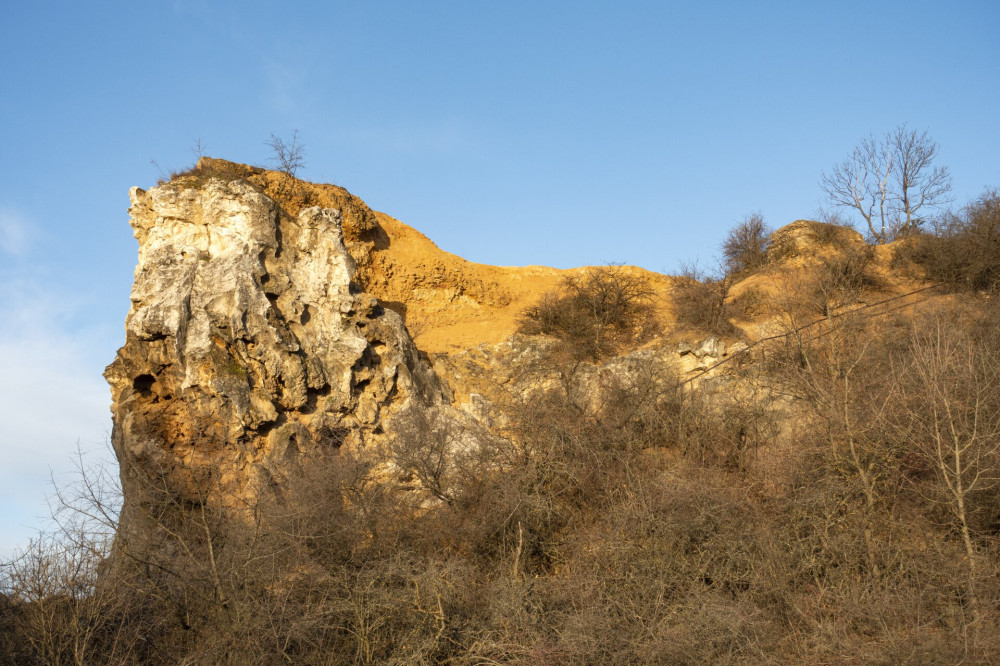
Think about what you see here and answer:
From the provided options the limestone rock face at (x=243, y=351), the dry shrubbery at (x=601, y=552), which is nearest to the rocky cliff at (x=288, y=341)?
the limestone rock face at (x=243, y=351)

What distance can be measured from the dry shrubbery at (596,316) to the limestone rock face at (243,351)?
453 cm

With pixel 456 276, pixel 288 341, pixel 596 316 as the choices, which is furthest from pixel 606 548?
pixel 456 276

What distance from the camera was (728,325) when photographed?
20.6 m

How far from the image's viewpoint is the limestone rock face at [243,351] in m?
15.8

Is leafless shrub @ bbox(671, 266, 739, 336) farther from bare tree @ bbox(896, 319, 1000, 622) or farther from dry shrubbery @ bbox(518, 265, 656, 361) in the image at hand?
bare tree @ bbox(896, 319, 1000, 622)

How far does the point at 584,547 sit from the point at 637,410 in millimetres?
4020

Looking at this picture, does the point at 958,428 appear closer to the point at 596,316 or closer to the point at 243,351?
the point at 596,316

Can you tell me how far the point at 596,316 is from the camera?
2259 centimetres

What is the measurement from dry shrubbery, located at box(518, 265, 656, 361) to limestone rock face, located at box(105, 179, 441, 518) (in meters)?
4.53

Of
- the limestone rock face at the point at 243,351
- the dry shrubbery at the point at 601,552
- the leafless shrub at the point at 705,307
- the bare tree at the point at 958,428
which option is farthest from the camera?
the leafless shrub at the point at 705,307

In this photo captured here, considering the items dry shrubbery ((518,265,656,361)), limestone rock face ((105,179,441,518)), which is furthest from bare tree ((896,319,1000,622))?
limestone rock face ((105,179,441,518))

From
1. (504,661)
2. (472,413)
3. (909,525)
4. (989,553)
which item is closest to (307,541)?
(504,661)

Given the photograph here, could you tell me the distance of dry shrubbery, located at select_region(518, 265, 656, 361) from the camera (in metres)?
21.8

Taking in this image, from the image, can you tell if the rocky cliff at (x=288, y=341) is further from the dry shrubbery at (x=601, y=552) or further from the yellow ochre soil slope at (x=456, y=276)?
the dry shrubbery at (x=601, y=552)
